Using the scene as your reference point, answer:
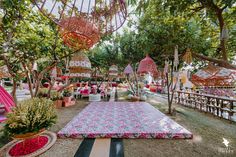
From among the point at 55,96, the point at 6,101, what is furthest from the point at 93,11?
the point at 55,96

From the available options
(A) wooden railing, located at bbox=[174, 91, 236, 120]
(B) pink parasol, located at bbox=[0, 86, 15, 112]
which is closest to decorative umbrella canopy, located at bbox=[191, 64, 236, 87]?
(A) wooden railing, located at bbox=[174, 91, 236, 120]

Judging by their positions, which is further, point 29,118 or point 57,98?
point 57,98

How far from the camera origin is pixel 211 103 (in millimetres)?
7121

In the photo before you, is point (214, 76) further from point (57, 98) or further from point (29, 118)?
point (57, 98)

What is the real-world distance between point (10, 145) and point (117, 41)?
9.44 metres

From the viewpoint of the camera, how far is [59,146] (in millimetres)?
3361

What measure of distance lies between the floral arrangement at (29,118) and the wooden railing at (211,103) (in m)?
7.00

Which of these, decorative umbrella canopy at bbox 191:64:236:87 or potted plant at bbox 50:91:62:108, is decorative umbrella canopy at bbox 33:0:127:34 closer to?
decorative umbrella canopy at bbox 191:64:236:87

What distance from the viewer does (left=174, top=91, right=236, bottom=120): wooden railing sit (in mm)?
5805

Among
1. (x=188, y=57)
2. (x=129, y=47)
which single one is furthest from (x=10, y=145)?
(x=129, y=47)

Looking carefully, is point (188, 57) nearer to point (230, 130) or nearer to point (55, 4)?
point (230, 130)

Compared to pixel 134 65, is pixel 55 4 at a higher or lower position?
lower

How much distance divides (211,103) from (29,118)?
A: 324 inches

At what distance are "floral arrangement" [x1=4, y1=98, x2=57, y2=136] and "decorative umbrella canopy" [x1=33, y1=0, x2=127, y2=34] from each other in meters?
2.62
